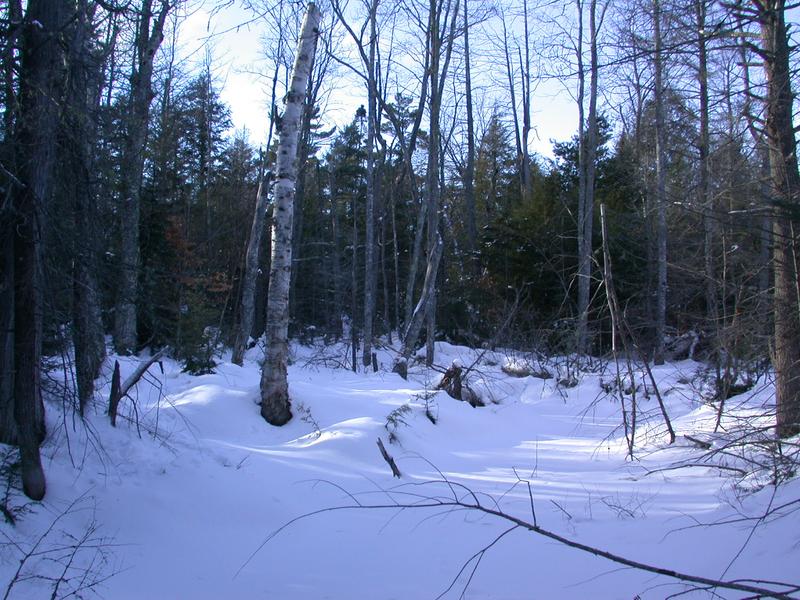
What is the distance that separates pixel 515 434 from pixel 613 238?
11854 millimetres

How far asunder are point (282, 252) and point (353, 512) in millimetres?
3779

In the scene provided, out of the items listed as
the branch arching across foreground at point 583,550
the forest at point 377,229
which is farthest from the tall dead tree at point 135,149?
the branch arching across foreground at point 583,550

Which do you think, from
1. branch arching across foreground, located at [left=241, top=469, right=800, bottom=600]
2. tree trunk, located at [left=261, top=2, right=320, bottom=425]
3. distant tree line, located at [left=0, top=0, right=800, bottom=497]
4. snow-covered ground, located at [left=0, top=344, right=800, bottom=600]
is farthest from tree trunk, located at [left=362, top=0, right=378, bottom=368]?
branch arching across foreground, located at [left=241, top=469, right=800, bottom=600]

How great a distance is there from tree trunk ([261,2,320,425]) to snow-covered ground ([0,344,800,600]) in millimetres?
299

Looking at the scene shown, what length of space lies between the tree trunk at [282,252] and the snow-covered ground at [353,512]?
299 mm

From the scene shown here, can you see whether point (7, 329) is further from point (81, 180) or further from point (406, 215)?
point (406, 215)

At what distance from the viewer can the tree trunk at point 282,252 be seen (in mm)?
7926

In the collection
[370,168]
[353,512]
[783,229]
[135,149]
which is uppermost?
[370,168]

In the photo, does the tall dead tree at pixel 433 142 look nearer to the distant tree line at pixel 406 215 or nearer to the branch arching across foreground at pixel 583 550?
the distant tree line at pixel 406 215

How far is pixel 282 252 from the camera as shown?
26.3 feet

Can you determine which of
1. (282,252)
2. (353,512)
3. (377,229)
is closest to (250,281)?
(282,252)

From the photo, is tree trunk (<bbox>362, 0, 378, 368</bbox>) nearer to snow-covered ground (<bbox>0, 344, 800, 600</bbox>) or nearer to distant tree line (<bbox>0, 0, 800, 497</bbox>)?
distant tree line (<bbox>0, 0, 800, 497</bbox>)

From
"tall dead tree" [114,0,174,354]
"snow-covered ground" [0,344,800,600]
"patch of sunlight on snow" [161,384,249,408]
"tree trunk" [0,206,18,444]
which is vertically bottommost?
"snow-covered ground" [0,344,800,600]

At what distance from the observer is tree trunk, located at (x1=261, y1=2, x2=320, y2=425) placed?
7.93 metres
